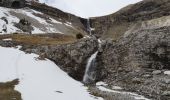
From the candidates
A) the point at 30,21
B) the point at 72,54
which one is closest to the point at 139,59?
the point at 72,54

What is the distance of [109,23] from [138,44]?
134m

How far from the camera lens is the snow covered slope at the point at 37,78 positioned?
42156mm

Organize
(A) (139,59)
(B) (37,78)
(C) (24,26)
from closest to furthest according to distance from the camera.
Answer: (B) (37,78), (A) (139,59), (C) (24,26)

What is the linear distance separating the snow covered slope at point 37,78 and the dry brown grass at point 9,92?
2.17 feet

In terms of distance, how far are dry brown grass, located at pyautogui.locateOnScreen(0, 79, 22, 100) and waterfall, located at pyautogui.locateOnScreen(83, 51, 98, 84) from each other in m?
14.8

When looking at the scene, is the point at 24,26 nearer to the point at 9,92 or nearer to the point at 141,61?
the point at 141,61

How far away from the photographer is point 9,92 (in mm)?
41938

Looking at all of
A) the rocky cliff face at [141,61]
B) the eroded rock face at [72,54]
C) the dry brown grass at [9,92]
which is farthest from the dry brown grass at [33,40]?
the dry brown grass at [9,92]

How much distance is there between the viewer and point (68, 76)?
5666 centimetres

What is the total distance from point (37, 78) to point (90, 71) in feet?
42.7

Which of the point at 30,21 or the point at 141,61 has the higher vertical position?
the point at 30,21

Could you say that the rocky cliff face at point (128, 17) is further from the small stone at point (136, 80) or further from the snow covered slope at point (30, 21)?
the small stone at point (136, 80)

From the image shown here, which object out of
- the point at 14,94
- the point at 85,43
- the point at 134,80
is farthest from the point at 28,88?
the point at 85,43

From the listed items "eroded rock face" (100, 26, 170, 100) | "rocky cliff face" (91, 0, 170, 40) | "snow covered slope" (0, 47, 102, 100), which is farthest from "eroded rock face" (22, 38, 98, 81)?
"rocky cliff face" (91, 0, 170, 40)
